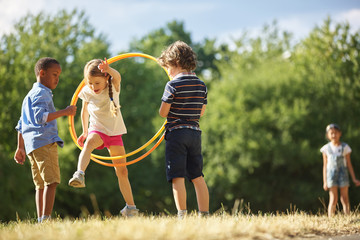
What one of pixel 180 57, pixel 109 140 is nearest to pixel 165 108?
pixel 180 57

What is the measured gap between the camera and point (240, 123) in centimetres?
2559

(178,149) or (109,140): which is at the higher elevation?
(109,140)

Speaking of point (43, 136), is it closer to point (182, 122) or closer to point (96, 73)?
point (96, 73)

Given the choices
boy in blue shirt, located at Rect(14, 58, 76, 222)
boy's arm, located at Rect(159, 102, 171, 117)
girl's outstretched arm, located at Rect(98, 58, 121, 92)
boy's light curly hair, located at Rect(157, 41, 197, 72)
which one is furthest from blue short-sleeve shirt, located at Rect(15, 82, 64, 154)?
boy's light curly hair, located at Rect(157, 41, 197, 72)

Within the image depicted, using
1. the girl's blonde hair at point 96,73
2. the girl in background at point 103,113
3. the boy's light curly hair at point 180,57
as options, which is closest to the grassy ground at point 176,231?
the girl in background at point 103,113

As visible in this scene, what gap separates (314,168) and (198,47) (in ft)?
67.5

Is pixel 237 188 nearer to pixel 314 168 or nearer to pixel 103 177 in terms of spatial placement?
pixel 314 168

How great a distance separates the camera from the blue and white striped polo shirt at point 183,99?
199 inches

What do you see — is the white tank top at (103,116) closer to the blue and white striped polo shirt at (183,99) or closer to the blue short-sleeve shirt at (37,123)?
the blue short-sleeve shirt at (37,123)

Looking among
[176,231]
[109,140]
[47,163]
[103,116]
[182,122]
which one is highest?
[103,116]

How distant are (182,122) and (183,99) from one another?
266 millimetres

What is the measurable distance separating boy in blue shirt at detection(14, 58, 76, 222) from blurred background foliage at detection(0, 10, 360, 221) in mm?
17665

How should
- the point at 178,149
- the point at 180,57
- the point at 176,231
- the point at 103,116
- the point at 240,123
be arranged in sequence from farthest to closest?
1. the point at 240,123
2. the point at 103,116
3. the point at 180,57
4. the point at 178,149
5. the point at 176,231

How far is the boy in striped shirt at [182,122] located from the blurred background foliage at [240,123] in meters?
18.6
